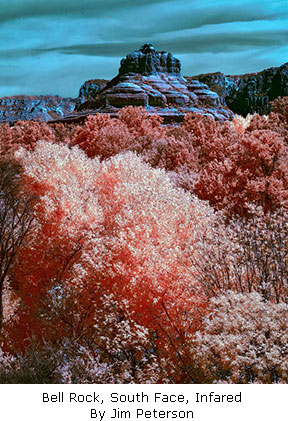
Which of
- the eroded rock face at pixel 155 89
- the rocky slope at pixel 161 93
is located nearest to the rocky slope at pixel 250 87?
the rocky slope at pixel 161 93

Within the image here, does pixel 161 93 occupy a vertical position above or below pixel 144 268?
above

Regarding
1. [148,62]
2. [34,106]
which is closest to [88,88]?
[34,106]

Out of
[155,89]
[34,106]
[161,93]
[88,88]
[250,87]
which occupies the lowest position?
[34,106]

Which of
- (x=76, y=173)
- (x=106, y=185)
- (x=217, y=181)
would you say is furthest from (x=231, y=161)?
(x=76, y=173)

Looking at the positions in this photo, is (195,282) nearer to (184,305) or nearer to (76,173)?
(184,305)

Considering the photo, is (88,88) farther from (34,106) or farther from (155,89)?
(155,89)

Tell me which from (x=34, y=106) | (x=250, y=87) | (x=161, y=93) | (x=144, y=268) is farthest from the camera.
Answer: (x=161, y=93)
